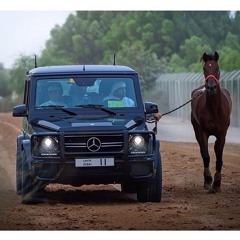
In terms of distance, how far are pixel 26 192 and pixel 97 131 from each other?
51.8 inches

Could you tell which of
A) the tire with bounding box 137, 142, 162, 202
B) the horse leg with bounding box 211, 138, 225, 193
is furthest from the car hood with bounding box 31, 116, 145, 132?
the horse leg with bounding box 211, 138, 225, 193

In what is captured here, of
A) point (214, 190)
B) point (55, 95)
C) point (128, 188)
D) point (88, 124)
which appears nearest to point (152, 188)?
point (88, 124)

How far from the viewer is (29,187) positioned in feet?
47.1

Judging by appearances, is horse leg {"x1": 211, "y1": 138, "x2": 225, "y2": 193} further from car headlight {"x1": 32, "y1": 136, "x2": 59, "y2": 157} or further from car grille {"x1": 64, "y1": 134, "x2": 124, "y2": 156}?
car headlight {"x1": 32, "y1": 136, "x2": 59, "y2": 157}

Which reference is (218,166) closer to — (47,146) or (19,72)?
(47,146)

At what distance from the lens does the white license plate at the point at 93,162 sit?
45.4ft

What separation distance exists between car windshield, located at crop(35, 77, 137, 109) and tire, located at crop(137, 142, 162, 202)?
1.04 m

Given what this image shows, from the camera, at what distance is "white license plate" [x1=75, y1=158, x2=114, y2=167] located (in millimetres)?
13828

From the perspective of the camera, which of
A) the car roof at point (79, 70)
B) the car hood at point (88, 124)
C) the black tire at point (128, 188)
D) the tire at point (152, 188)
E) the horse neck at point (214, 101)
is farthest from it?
the horse neck at point (214, 101)

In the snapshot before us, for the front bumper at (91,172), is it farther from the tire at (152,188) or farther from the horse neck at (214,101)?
the horse neck at (214,101)

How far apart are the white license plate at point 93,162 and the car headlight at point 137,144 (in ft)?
1.08

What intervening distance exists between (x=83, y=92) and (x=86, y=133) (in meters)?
1.22

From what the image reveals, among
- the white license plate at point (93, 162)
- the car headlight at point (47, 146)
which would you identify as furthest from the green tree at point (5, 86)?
the white license plate at point (93, 162)

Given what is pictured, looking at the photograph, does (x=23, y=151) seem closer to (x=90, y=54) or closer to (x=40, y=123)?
(x=40, y=123)
